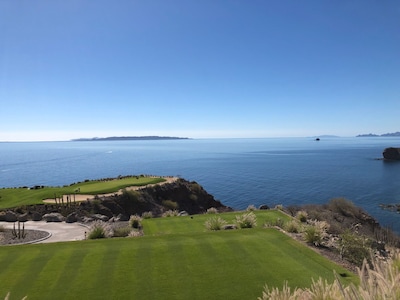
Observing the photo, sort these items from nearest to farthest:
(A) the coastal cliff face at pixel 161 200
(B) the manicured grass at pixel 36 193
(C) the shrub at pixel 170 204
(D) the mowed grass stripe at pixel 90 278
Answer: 1. (D) the mowed grass stripe at pixel 90 278
2. (B) the manicured grass at pixel 36 193
3. (A) the coastal cliff face at pixel 161 200
4. (C) the shrub at pixel 170 204

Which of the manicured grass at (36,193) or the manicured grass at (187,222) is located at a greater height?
the manicured grass at (187,222)

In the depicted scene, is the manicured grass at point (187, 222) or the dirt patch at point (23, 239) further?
the manicured grass at point (187, 222)

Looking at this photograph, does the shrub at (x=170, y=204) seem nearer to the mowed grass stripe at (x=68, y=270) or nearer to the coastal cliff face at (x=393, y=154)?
the mowed grass stripe at (x=68, y=270)

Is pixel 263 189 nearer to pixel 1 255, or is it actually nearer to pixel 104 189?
pixel 104 189

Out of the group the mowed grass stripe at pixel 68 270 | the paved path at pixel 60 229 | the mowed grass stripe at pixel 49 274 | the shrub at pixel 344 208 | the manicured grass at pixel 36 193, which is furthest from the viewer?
the shrub at pixel 344 208

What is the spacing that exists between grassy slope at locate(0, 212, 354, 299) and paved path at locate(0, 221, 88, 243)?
543 centimetres

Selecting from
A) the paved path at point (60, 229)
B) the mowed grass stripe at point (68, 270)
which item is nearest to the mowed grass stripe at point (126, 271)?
the mowed grass stripe at point (68, 270)

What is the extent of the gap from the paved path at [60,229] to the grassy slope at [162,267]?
17.8ft

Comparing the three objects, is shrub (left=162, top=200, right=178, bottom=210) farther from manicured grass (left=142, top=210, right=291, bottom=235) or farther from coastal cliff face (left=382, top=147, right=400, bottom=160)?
coastal cliff face (left=382, top=147, right=400, bottom=160)

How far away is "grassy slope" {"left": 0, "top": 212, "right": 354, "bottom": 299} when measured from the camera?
27.2 ft

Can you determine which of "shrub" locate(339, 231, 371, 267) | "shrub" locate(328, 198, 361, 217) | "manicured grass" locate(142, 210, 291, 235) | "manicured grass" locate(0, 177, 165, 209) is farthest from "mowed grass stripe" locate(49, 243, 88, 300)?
"shrub" locate(328, 198, 361, 217)

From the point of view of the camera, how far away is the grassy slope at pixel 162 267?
829 centimetres

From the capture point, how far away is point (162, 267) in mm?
9656

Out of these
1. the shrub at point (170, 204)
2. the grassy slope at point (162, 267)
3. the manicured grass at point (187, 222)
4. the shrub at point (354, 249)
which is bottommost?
the shrub at point (170, 204)
